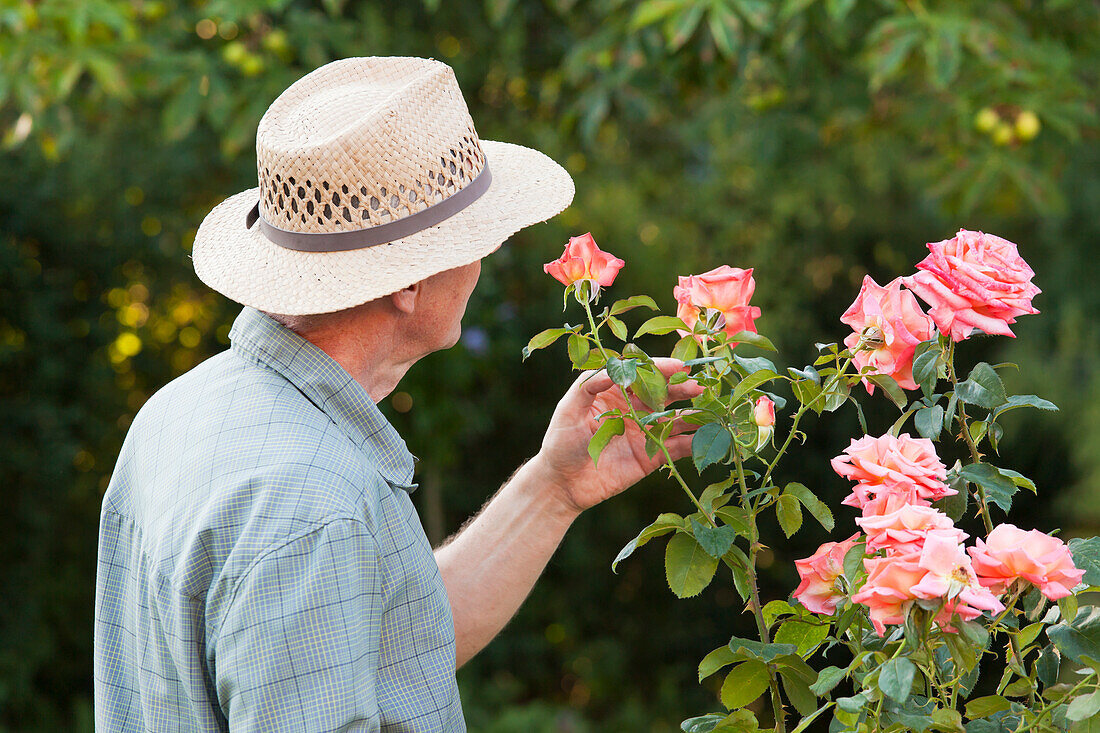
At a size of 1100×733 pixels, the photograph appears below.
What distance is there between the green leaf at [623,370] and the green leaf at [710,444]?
0.10m

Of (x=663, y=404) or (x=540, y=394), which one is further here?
(x=540, y=394)

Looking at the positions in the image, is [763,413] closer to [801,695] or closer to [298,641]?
[801,695]

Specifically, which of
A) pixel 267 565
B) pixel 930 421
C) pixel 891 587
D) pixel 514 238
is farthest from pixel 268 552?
pixel 514 238

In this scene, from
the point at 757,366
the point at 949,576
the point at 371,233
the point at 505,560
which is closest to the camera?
the point at 949,576

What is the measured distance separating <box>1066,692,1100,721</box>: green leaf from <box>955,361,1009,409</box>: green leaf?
280 millimetres

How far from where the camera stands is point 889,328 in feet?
3.51

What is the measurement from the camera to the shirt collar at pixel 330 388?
1.17 m

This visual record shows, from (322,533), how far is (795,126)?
2643 millimetres

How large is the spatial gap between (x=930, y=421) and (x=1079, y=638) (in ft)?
0.79

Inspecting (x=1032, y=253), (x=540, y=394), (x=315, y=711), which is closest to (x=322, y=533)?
(x=315, y=711)

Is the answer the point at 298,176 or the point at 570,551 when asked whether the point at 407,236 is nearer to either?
the point at 298,176

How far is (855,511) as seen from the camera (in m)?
3.39

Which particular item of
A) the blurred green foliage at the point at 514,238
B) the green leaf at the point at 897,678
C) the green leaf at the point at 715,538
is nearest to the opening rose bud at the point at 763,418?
the green leaf at the point at 715,538

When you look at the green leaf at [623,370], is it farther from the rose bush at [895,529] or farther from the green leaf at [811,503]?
the green leaf at [811,503]
